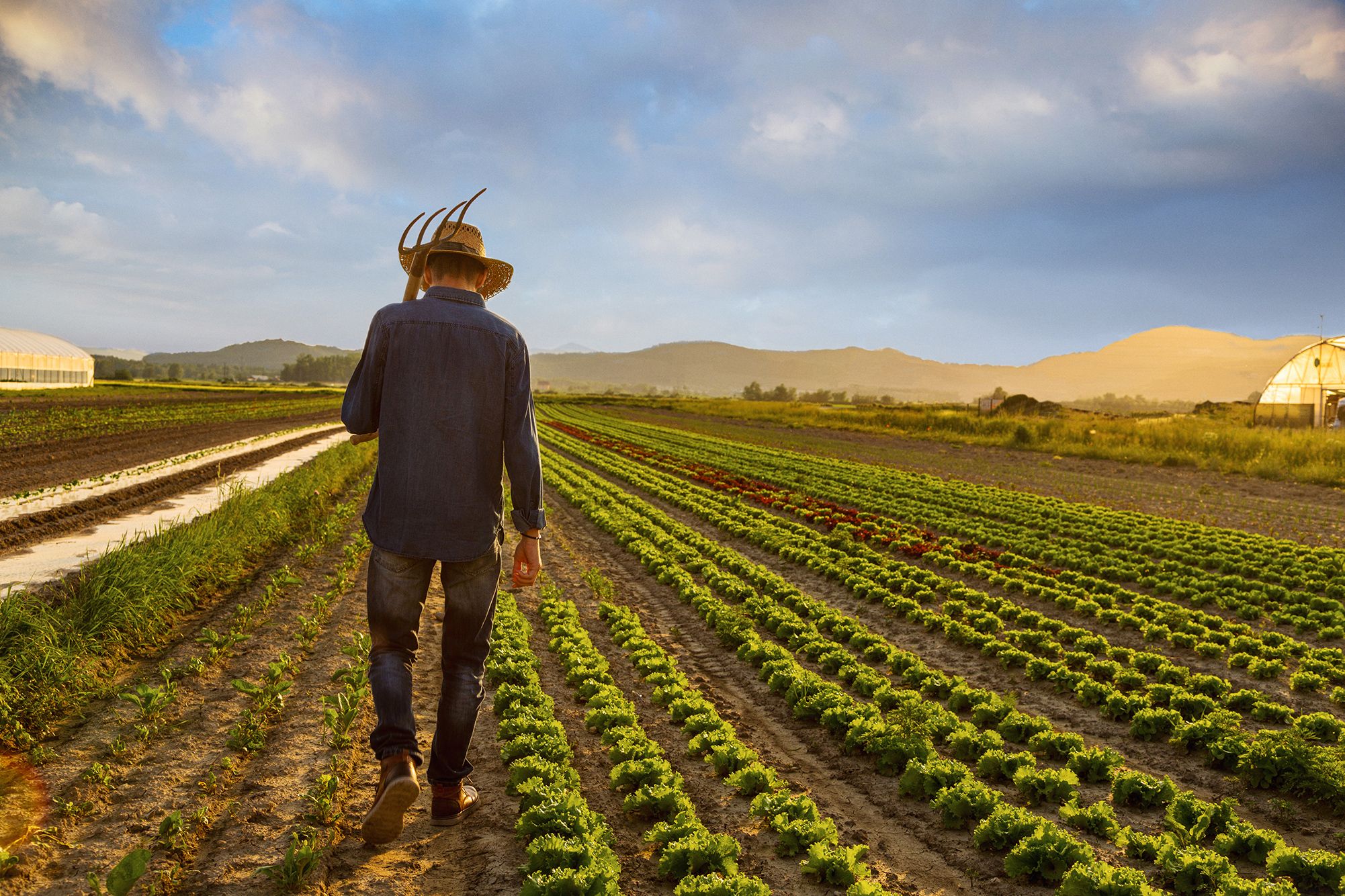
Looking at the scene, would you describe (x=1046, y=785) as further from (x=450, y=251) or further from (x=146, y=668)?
(x=146, y=668)

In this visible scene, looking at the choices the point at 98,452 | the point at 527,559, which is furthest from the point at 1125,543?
the point at 98,452

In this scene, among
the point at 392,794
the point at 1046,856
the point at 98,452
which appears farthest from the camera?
the point at 98,452

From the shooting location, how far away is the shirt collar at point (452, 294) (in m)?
3.57

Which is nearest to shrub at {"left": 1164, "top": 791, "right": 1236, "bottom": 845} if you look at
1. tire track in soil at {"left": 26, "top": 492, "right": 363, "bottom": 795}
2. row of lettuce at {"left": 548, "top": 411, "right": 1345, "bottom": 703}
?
row of lettuce at {"left": 548, "top": 411, "right": 1345, "bottom": 703}

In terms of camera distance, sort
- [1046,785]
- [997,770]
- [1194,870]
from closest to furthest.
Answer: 1. [1194,870]
2. [1046,785]
3. [997,770]

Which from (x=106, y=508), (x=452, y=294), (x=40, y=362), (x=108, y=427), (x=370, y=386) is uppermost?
(x=40, y=362)

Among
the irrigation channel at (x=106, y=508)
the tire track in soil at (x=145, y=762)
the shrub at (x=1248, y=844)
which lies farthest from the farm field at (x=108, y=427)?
the shrub at (x=1248, y=844)

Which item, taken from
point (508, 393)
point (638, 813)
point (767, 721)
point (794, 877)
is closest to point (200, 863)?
point (638, 813)

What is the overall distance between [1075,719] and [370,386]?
20.5 ft

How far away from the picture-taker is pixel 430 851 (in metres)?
3.81

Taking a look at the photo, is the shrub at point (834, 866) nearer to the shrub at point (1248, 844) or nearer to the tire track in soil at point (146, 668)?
the shrub at point (1248, 844)

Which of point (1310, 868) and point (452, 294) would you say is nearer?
point (452, 294)

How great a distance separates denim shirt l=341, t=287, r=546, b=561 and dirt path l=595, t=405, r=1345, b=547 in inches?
675

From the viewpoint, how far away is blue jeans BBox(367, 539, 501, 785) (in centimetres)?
354
